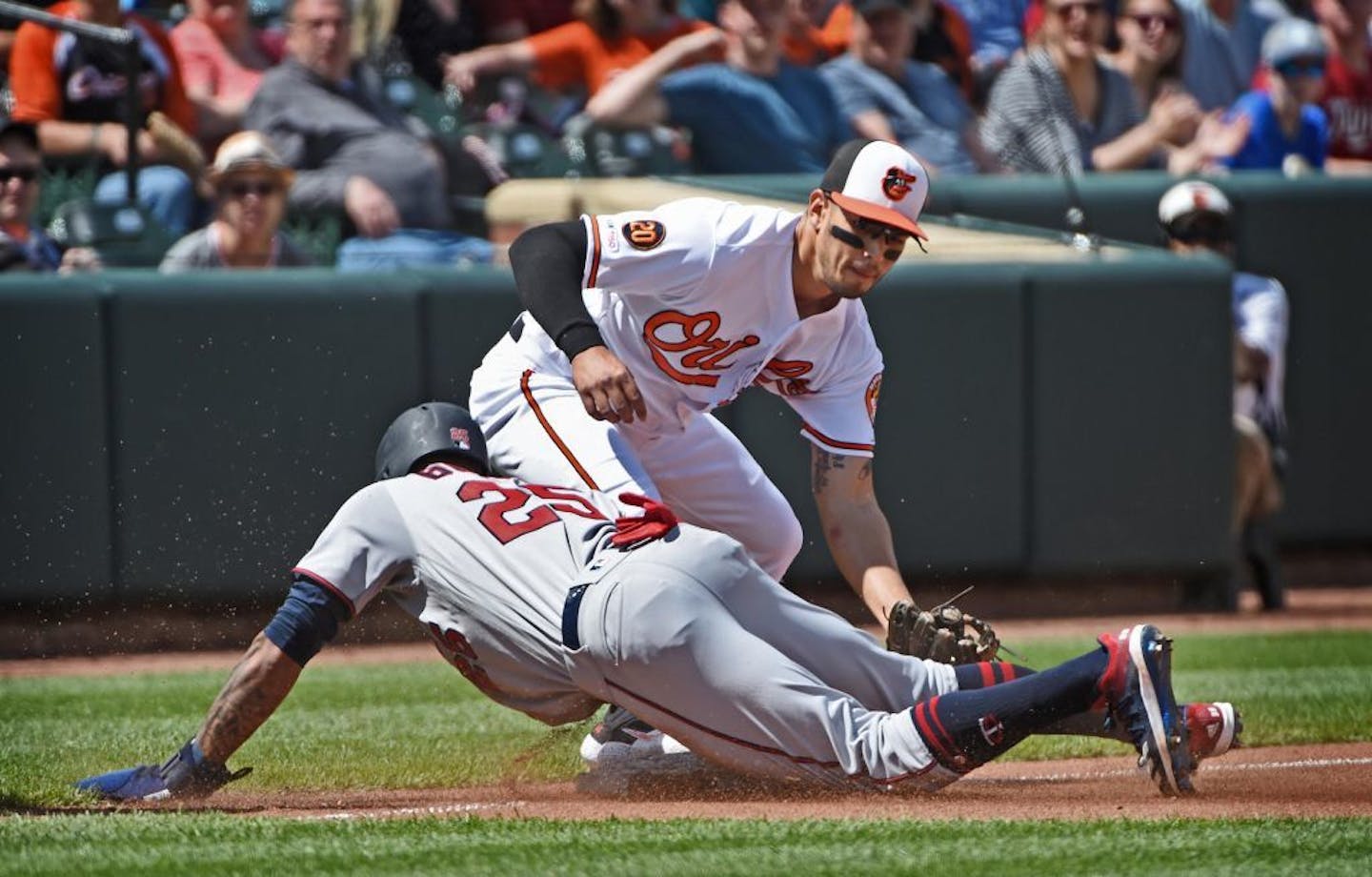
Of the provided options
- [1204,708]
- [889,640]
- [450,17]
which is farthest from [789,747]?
[450,17]

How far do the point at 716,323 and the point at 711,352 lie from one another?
99mm

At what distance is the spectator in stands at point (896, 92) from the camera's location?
1082cm

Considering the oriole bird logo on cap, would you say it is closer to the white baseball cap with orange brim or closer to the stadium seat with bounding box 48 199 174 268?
the white baseball cap with orange brim

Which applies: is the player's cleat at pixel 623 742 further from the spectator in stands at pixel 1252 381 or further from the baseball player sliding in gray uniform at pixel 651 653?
the spectator in stands at pixel 1252 381

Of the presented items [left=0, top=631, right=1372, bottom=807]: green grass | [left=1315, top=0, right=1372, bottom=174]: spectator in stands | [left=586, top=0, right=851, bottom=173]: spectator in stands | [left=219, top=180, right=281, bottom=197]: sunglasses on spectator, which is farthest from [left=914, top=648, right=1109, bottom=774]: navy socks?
[left=1315, top=0, right=1372, bottom=174]: spectator in stands

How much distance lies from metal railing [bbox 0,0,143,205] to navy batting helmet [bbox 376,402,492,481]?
414 centimetres

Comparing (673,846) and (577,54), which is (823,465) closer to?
(673,846)

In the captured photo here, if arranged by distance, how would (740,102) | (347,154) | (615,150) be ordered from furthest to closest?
(740,102) < (615,150) < (347,154)

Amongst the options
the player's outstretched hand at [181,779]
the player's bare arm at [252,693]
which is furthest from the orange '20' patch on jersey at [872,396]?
the player's outstretched hand at [181,779]

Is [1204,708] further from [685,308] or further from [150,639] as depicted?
[150,639]

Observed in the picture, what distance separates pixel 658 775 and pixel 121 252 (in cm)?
453

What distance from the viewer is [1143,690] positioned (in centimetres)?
467

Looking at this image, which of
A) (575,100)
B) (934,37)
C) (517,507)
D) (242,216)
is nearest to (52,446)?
(242,216)

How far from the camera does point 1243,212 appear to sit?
35.7 feet
